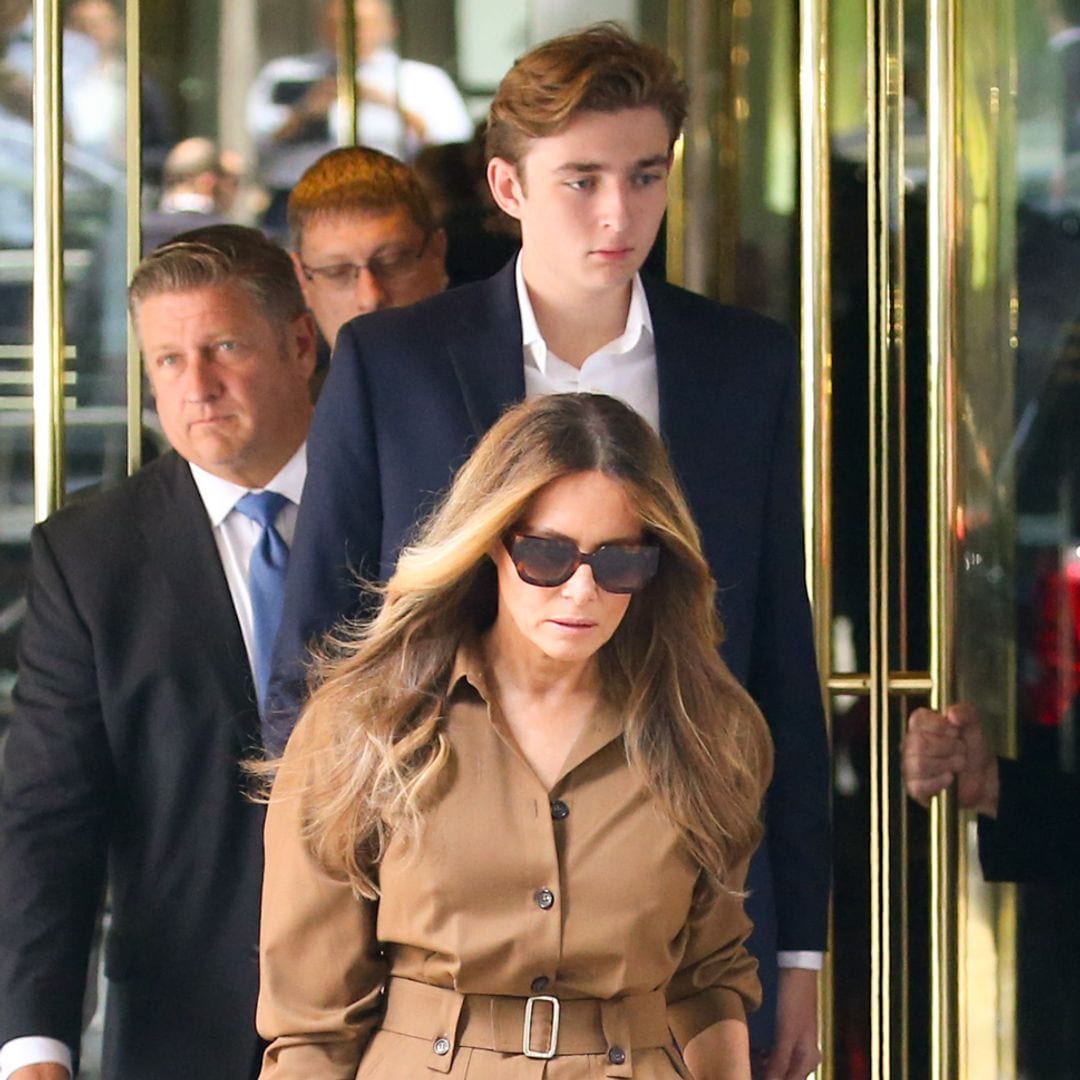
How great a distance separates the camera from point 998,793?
12.1ft

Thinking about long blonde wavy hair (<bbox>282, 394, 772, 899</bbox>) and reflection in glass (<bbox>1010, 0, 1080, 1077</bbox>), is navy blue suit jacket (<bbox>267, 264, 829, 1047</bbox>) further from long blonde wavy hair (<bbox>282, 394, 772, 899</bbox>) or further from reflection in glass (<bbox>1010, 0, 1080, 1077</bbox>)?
reflection in glass (<bbox>1010, 0, 1080, 1077</bbox>)

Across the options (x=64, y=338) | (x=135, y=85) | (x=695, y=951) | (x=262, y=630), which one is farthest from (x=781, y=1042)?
(x=135, y=85)

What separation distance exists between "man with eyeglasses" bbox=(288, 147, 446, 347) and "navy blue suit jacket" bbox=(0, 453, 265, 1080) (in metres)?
0.59

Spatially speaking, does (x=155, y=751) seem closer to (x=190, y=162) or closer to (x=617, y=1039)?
(x=617, y=1039)

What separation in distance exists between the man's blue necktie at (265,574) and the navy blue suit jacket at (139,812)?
0.03m

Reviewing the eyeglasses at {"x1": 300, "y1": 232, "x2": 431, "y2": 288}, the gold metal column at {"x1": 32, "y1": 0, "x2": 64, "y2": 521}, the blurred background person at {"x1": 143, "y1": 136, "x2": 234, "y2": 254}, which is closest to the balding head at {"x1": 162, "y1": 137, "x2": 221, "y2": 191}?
the blurred background person at {"x1": 143, "y1": 136, "x2": 234, "y2": 254}

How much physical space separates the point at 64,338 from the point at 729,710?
1705 millimetres

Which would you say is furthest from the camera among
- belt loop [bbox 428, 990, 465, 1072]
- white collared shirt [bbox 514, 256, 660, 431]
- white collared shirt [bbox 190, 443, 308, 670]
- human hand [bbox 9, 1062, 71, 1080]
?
white collared shirt [bbox 190, 443, 308, 670]

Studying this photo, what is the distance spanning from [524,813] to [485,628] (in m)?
0.26

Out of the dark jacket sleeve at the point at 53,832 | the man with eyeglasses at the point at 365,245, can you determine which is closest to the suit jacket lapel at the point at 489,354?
the man with eyeglasses at the point at 365,245

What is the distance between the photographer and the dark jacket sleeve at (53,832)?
10.3 feet

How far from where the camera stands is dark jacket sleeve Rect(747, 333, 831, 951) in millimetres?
3002

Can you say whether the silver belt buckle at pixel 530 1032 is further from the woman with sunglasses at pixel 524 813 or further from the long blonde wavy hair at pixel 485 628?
the long blonde wavy hair at pixel 485 628

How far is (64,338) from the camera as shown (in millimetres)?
3828
